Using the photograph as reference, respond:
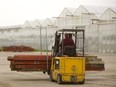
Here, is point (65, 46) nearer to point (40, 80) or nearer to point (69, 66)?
point (69, 66)

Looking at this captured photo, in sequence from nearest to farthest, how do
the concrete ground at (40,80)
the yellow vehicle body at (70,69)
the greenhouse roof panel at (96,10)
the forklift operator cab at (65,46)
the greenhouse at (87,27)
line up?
the concrete ground at (40,80), the yellow vehicle body at (70,69), the forklift operator cab at (65,46), the greenhouse at (87,27), the greenhouse roof panel at (96,10)

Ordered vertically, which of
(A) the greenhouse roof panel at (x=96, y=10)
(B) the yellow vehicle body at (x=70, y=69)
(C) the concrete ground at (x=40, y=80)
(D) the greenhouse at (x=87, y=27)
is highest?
(A) the greenhouse roof panel at (x=96, y=10)

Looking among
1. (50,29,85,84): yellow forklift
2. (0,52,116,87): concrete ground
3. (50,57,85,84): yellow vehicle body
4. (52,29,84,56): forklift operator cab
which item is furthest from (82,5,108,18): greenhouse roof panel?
(50,57,85,84): yellow vehicle body

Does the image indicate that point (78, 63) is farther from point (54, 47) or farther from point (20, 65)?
point (20, 65)

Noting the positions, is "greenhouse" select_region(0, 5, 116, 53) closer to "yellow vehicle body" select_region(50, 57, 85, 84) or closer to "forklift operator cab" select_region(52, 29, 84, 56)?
"forklift operator cab" select_region(52, 29, 84, 56)

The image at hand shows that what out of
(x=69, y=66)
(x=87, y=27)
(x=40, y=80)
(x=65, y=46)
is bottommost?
(x=40, y=80)

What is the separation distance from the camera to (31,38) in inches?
3772

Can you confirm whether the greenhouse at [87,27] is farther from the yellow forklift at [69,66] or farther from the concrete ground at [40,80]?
the yellow forklift at [69,66]

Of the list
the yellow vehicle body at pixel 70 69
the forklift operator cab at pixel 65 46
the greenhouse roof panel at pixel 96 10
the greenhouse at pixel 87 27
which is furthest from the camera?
the greenhouse roof panel at pixel 96 10

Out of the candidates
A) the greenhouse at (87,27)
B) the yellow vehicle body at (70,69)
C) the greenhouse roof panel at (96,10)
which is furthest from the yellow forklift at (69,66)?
the greenhouse roof panel at (96,10)

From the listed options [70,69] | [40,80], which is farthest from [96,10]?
[70,69]

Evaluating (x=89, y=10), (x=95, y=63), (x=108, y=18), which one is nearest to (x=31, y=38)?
(x=89, y=10)

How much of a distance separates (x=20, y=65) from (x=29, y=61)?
1.62ft

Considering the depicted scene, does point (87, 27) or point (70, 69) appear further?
point (87, 27)
